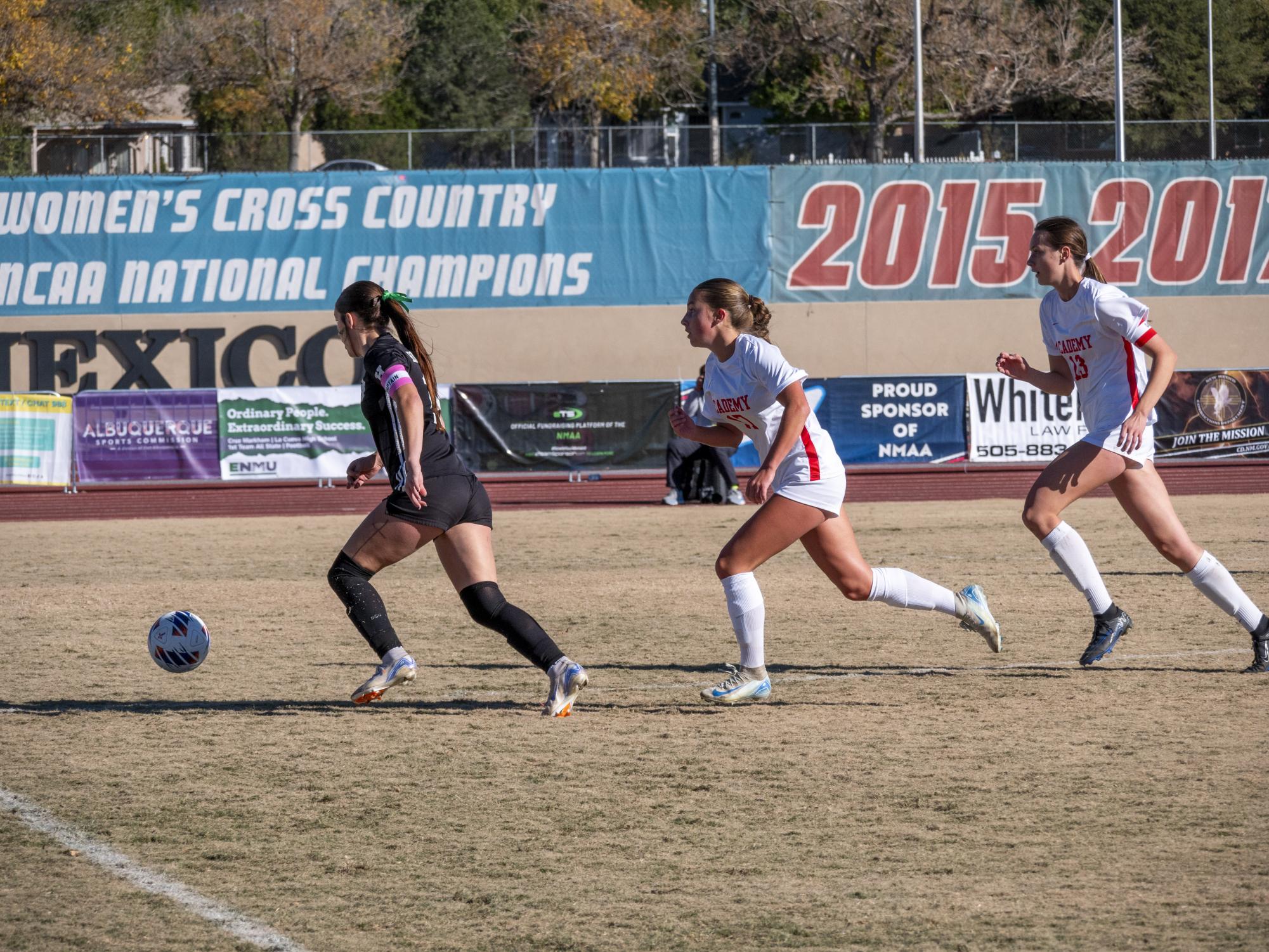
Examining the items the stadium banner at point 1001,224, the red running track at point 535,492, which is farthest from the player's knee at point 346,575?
the stadium banner at point 1001,224

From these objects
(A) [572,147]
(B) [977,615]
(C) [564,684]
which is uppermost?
(A) [572,147]

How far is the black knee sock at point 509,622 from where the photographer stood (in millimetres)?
6625

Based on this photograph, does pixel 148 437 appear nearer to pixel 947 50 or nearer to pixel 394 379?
pixel 394 379

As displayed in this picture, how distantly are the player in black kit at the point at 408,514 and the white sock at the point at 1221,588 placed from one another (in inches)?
120

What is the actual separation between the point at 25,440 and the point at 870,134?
68.6ft

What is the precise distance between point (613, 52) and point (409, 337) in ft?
145

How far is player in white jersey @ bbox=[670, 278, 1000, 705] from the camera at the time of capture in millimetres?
6570

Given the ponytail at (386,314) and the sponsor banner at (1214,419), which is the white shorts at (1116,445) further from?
the sponsor banner at (1214,419)

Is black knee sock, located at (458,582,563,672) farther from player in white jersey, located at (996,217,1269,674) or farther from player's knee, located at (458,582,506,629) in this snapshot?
player in white jersey, located at (996,217,1269,674)

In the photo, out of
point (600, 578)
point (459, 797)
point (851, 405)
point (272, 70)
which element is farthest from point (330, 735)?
point (272, 70)

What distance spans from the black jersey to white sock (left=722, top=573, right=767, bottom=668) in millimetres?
1316

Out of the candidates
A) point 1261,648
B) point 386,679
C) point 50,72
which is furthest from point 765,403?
point 50,72

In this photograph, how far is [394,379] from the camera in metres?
6.47

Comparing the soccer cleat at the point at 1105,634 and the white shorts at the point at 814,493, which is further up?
the white shorts at the point at 814,493
